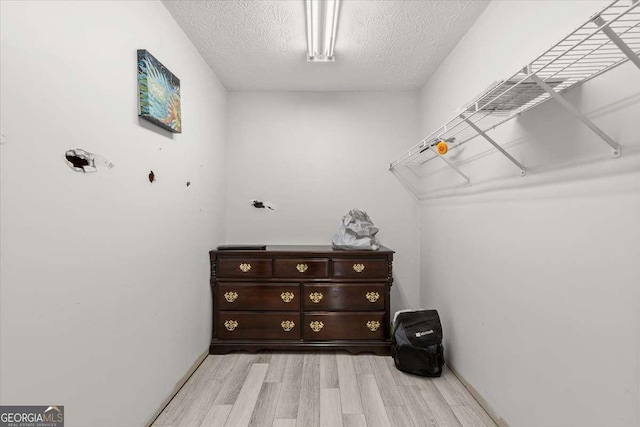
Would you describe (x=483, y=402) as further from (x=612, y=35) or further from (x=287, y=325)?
(x=612, y=35)

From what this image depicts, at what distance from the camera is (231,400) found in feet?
6.77

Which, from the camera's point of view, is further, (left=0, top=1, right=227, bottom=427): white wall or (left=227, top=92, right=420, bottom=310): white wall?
(left=227, top=92, right=420, bottom=310): white wall

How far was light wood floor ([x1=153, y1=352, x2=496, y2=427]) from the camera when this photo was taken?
1.85 metres

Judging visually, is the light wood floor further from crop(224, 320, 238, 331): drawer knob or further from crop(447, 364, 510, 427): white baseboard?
crop(224, 320, 238, 331): drawer knob

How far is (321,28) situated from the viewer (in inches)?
84.3

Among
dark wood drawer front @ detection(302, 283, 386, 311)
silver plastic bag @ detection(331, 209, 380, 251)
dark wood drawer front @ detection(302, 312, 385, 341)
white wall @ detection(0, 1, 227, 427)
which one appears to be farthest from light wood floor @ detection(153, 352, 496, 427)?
silver plastic bag @ detection(331, 209, 380, 251)

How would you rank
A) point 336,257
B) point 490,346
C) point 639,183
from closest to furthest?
point 639,183, point 490,346, point 336,257

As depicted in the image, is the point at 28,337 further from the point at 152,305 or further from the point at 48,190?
the point at 152,305

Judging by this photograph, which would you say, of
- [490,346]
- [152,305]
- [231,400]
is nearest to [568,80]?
[490,346]

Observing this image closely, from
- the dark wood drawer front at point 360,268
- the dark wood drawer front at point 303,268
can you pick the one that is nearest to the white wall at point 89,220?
the dark wood drawer front at point 303,268

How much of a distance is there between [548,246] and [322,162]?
7.43 ft

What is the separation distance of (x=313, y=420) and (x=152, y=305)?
43.4 inches

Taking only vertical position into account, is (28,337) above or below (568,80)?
below

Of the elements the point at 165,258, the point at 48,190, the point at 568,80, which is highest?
the point at 568,80
